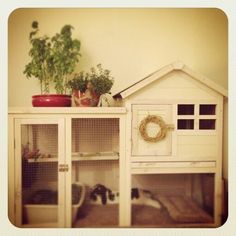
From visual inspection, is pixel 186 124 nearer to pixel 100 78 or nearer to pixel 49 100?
pixel 100 78

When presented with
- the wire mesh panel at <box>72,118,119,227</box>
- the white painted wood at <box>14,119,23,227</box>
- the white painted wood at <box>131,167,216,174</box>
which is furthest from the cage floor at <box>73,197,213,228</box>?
the white painted wood at <box>14,119,23,227</box>

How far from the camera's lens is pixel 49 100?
1059 mm

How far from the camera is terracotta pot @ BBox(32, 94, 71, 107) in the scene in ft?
3.46

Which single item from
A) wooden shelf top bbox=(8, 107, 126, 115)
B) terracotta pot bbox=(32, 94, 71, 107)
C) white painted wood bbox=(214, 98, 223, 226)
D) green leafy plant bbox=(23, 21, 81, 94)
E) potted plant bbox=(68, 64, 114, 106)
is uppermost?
green leafy plant bbox=(23, 21, 81, 94)

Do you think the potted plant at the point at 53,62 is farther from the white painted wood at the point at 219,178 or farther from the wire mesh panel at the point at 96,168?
the white painted wood at the point at 219,178

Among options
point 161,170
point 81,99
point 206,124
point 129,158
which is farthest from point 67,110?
point 206,124

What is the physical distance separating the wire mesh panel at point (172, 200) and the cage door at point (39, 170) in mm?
292

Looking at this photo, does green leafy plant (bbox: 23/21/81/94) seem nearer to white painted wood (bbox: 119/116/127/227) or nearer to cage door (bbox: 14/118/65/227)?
cage door (bbox: 14/118/65/227)

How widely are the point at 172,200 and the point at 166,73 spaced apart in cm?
48

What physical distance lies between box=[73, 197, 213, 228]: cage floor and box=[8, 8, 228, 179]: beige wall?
0.25 metres

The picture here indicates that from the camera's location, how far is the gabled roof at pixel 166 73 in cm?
104
